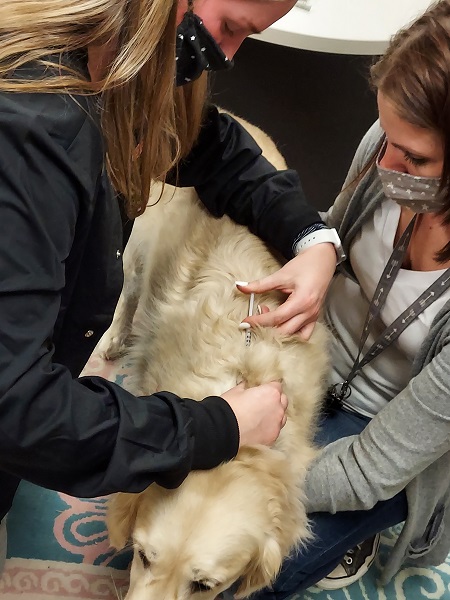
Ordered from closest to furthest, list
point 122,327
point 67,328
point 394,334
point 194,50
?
point 194,50
point 67,328
point 394,334
point 122,327

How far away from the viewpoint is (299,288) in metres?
1.16

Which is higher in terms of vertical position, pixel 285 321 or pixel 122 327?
pixel 285 321

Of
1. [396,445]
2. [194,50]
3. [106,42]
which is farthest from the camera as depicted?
[396,445]

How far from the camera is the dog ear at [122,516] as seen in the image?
1006 millimetres

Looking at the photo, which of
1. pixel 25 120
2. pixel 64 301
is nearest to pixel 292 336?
pixel 64 301

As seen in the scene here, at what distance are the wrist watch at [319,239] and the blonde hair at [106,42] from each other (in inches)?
21.9

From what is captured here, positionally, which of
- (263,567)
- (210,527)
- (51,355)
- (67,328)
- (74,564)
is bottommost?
(74,564)

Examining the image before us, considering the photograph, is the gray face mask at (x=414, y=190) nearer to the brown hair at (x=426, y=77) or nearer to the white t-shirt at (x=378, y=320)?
the brown hair at (x=426, y=77)

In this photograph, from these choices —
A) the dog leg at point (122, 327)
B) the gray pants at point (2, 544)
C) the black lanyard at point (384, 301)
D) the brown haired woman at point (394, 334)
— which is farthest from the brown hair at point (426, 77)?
the gray pants at point (2, 544)

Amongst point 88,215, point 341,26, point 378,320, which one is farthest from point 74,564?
point 341,26

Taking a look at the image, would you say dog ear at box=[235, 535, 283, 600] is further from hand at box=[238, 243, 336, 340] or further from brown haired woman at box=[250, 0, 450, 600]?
hand at box=[238, 243, 336, 340]

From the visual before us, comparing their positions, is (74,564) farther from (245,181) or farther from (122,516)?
(245,181)

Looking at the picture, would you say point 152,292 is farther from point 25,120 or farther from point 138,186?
point 25,120

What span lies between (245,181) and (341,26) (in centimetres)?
66
